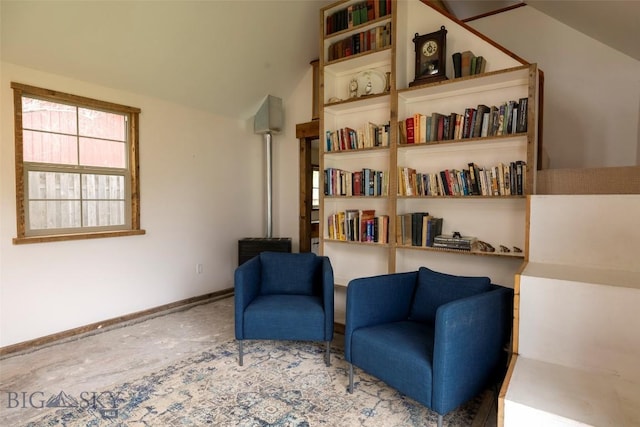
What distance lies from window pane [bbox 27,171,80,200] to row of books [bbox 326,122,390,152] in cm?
234

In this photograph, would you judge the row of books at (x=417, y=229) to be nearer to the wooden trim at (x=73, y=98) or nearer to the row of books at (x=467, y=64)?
the row of books at (x=467, y=64)

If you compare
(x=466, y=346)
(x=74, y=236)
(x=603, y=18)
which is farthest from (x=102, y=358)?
(x=603, y=18)

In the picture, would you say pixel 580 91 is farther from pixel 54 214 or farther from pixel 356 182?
pixel 54 214

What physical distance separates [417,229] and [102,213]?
116 inches

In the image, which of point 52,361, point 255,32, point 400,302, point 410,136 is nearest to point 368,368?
point 400,302

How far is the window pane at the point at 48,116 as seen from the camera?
9.12 ft

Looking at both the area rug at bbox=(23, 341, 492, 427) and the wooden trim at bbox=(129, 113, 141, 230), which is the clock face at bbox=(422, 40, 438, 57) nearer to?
the area rug at bbox=(23, 341, 492, 427)

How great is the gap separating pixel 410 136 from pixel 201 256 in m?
2.82

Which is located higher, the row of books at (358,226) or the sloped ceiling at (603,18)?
the sloped ceiling at (603,18)

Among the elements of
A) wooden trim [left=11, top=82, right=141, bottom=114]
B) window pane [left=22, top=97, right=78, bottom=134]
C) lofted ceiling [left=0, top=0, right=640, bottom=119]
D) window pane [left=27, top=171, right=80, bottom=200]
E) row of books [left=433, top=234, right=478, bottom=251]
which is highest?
lofted ceiling [left=0, top=0, right=640, bottom=119]

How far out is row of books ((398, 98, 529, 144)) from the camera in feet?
7.81

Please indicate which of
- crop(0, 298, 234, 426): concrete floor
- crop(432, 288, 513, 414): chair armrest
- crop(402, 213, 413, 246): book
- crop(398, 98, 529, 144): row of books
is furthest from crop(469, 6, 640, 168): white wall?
crop(0, 298, 234, 426): concrete floor

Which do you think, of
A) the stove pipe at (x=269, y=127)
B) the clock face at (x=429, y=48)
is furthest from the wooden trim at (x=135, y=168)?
the clock face at (x=429, y=48)

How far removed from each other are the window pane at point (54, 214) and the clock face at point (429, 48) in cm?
330
